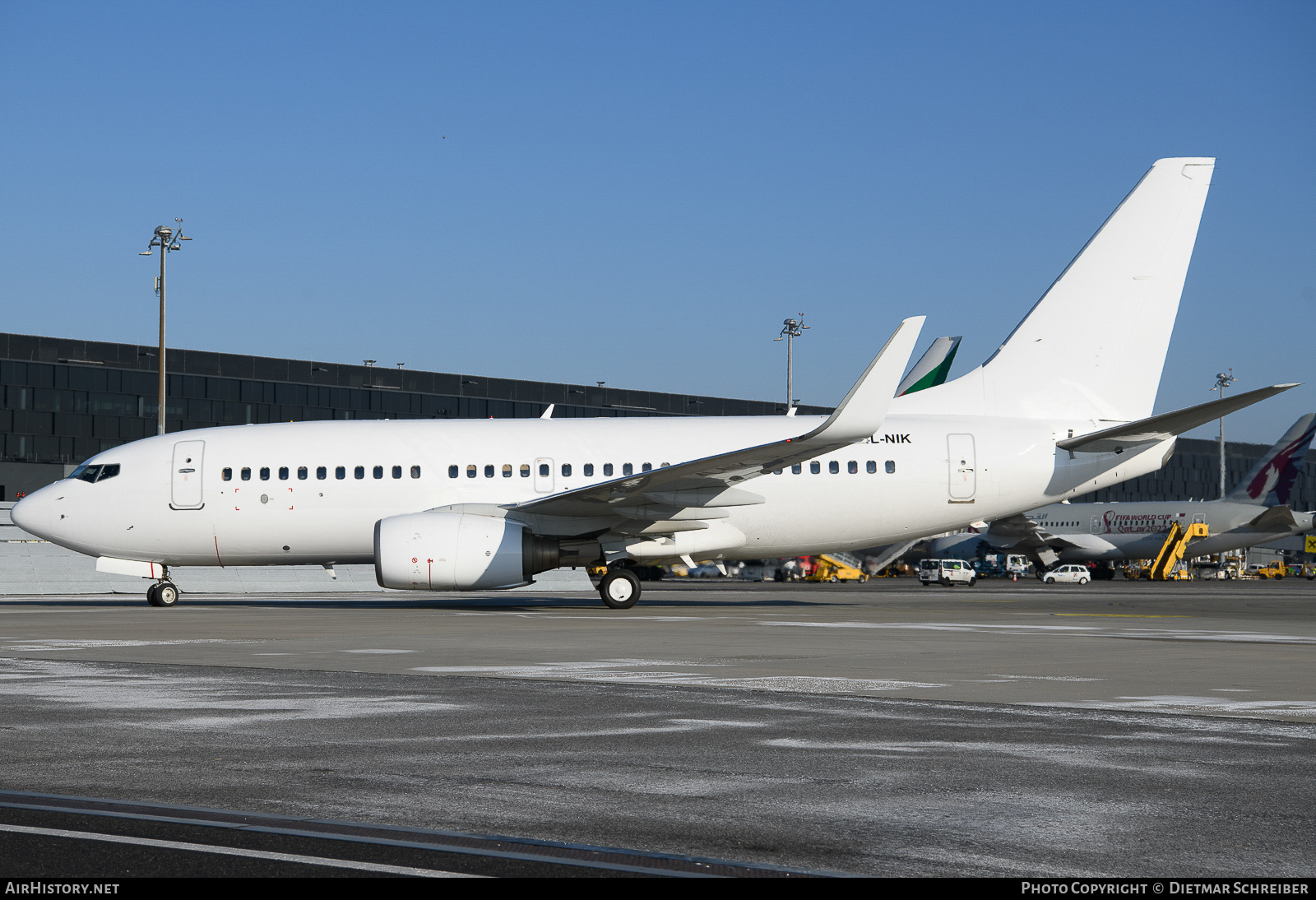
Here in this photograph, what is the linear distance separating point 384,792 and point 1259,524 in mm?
74273

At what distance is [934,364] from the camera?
3378 cm

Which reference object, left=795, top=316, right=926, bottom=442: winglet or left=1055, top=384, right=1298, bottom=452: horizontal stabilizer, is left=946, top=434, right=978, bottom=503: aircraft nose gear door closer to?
left=1055, top=384, right=1298, bottom=452: horizontal stabilizer

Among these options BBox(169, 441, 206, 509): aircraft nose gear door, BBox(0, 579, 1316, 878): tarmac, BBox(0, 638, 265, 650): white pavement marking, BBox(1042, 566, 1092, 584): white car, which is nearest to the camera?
BBox(0, 579, 1316, 878): tarmac

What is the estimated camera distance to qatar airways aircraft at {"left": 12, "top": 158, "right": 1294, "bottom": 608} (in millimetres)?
24250

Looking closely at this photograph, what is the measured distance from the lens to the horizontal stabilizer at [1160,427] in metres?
20.8

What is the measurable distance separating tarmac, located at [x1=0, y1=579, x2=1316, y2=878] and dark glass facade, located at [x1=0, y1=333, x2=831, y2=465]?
165 feet

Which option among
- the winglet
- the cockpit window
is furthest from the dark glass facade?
the winglet

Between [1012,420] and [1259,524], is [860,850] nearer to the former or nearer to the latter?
[1012,420]

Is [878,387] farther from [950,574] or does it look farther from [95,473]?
[950,574]

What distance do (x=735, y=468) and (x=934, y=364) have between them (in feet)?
44.3

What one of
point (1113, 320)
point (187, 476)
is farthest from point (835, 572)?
point (187, 476)

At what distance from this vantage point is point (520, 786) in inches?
238

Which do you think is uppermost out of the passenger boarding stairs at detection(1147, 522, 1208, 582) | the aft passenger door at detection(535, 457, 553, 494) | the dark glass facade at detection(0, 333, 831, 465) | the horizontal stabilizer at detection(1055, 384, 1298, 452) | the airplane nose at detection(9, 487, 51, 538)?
the dark glass facade at detection(0, 333, 831, 465)
